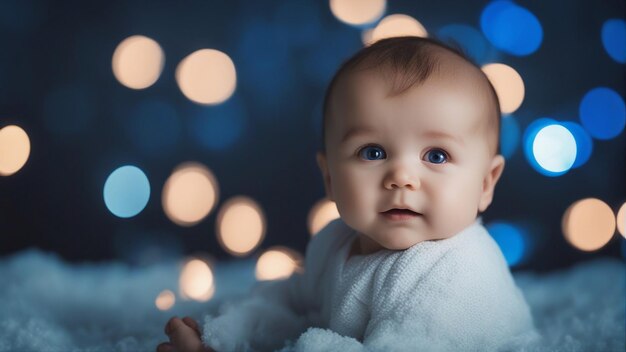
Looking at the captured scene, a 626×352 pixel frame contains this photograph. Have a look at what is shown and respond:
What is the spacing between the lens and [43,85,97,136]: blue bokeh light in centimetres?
168

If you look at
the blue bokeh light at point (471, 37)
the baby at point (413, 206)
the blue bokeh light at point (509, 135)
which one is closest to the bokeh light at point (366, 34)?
the blue bokeh light at point (471, 37)

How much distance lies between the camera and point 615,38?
176 centimetres

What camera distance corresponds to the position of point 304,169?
190cm

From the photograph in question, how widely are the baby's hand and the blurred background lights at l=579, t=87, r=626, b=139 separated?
1.20 meters

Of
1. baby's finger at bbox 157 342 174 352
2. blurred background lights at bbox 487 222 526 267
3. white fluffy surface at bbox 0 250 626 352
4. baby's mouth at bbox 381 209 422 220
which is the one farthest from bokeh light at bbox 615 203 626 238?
baby's finger at bbox 157 342 174 352

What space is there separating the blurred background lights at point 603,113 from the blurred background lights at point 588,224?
0.18 m

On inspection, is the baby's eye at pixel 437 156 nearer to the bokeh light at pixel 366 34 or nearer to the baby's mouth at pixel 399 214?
the baby's mouth at pixel 399 214

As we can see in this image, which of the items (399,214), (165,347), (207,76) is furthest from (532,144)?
(165,347)

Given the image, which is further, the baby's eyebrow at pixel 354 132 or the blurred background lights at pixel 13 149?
the blurred background lights at pixel 13 149

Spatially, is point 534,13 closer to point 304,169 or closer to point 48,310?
point 304,169

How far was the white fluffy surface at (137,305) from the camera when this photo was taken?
1.10 meters

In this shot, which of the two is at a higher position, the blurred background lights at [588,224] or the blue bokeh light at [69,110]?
Result: the blue bokeh light at [69,110]

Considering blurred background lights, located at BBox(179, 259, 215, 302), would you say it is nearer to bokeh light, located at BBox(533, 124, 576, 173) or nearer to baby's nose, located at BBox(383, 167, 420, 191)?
baby's nose, located at BBox(383, 167, 420, 191)

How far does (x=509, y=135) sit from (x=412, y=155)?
0.93 meters
